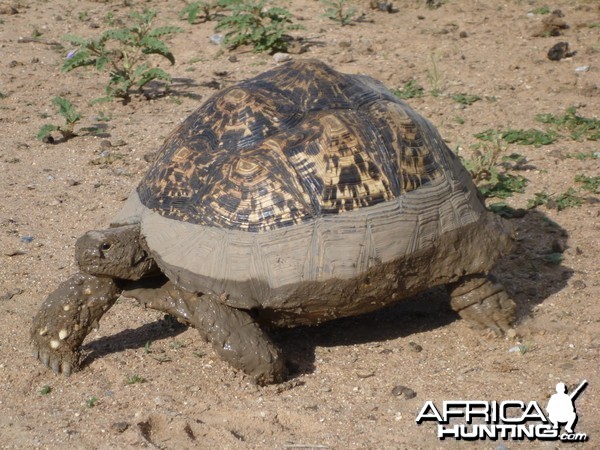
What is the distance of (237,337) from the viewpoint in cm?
505

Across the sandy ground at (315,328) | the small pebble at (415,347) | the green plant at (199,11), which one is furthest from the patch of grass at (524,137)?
the green plant at (199,11)

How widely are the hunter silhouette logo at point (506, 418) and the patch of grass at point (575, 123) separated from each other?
4.15m

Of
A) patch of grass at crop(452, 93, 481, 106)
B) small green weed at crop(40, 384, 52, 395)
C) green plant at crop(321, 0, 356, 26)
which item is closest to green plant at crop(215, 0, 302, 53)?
green plant at crop(321, 0, 356, 26)

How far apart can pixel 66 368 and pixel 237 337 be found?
46.0 inches

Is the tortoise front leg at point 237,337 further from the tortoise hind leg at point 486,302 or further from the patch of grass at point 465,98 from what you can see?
the patch of grass at point 465,98

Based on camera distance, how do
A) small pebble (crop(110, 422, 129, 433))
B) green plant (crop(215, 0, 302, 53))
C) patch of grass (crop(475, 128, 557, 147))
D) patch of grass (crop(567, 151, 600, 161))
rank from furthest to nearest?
green plant (crop(215, 0, 302, 53)), patch of grass (crop(475, 128, 557, 147)), patch of grass (crop(567, 151, 600, 161)), small pebble (crop(110, 422, 129, 433))

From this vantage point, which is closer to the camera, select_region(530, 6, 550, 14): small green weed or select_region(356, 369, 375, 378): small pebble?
select_region(356, 369, 375, 378): small pebble

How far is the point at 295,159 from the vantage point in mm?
5098

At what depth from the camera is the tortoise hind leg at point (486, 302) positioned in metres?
5.61

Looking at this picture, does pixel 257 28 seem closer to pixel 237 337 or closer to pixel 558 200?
pixel 558 200

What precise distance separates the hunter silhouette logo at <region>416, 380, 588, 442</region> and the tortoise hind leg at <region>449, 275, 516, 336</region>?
846 mm

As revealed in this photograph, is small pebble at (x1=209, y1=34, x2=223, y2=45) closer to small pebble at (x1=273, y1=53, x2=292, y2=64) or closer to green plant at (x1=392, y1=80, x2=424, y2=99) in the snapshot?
small pebble at (x1=273, y1=53, x2=292, y2=64)

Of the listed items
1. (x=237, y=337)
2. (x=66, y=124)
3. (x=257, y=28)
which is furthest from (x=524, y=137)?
(x=66, y=124)

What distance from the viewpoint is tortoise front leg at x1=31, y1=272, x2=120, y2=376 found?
5.34m
